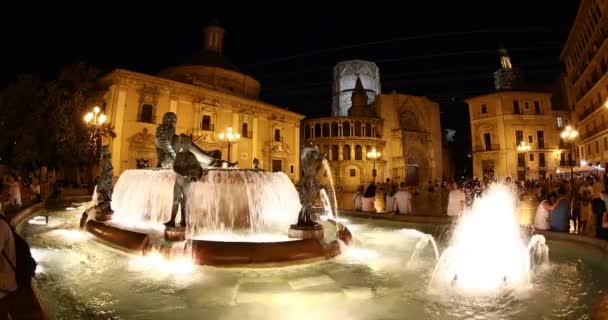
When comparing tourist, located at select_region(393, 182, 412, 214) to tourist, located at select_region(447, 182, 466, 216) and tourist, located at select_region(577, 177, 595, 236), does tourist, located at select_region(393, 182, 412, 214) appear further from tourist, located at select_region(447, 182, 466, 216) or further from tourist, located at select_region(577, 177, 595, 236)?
tourist, located at select_region(577, 177, 595, 236)

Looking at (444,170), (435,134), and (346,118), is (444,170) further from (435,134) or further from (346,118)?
(346,118)

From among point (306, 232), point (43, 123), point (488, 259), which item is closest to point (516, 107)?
point (488, 259)

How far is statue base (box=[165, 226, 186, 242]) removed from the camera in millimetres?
→ 5026

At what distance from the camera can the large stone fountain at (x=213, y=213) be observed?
4.48 m

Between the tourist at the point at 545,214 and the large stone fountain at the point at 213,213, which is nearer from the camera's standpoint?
the large stone fountain at the point at 213,213

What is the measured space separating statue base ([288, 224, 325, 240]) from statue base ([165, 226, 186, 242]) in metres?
1.79

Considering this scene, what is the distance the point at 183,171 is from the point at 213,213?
55.3 inches

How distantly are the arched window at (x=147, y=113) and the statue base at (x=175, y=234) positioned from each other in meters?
22.0

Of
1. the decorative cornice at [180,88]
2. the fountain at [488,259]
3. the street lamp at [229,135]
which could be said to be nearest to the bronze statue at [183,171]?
the fountain at [488,259]

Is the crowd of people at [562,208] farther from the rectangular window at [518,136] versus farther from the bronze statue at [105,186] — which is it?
the rectangular window at [518,136]

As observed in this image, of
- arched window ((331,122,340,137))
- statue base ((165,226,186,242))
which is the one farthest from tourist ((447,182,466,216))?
arched window ((331,122,340,137))

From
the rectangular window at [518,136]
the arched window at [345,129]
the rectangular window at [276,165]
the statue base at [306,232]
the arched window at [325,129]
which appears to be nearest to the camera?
the statue base at [306,232]

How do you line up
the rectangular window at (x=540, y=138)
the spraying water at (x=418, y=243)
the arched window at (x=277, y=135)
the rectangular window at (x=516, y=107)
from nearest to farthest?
the spraying water at (x=418, y=243) → the arched window at (x=277, y=135) → the rectangular window at (x=540, y=138) → the rectangular window at (x=516, y=107)

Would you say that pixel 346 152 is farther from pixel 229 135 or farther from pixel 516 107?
pixel 229 135
